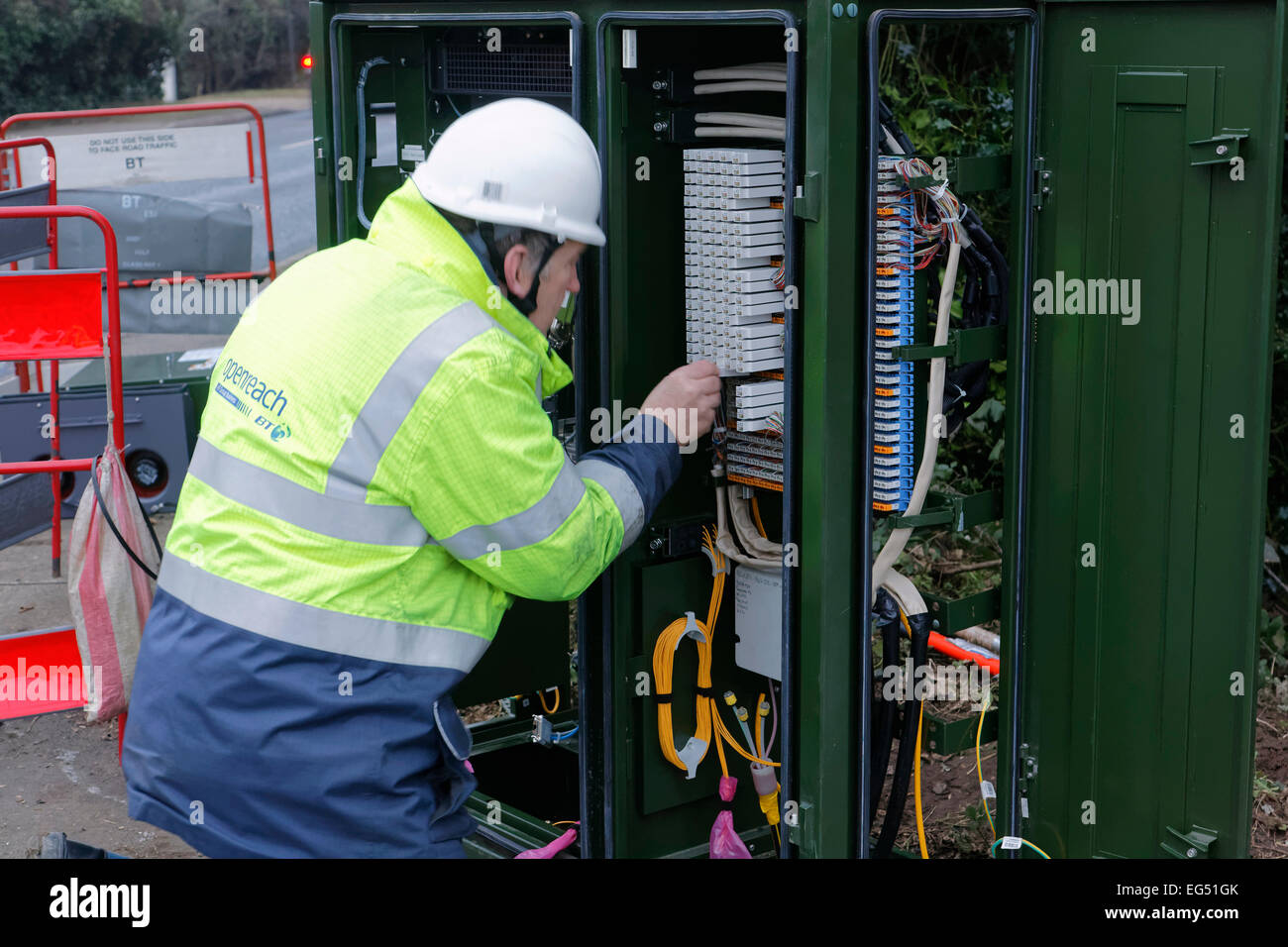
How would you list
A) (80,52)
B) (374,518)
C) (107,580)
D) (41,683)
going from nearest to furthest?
(374,518), (107,580), (41,683), (80,52)

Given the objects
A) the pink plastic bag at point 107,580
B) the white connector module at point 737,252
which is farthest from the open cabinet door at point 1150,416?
the pink plastic bag at point 107,580

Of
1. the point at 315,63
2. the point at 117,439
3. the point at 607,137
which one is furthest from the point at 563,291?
the point at 117,439

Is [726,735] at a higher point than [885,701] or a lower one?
lower

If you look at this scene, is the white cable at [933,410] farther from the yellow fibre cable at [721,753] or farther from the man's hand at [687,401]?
the yellow fibre cable at [721,753]

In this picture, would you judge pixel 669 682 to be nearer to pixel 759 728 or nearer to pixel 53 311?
pixel 759 728

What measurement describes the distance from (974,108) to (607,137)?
346 cm

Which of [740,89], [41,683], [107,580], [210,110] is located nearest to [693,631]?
[740,89]

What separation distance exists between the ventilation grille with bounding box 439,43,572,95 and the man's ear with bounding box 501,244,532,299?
37.7 inches

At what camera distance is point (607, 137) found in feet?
10.1

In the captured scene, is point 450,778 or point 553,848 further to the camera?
point 553,848

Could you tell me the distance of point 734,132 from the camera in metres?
3.22

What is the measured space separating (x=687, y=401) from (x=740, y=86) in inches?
28.2

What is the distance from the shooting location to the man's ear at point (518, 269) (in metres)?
2.68

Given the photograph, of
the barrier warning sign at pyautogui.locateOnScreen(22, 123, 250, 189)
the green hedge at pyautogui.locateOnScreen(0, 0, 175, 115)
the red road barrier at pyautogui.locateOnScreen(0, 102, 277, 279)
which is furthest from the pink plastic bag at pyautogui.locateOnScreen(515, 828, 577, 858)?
the green hedge at pyautogui.locateOnScreen(0, 0, 175, 115)
